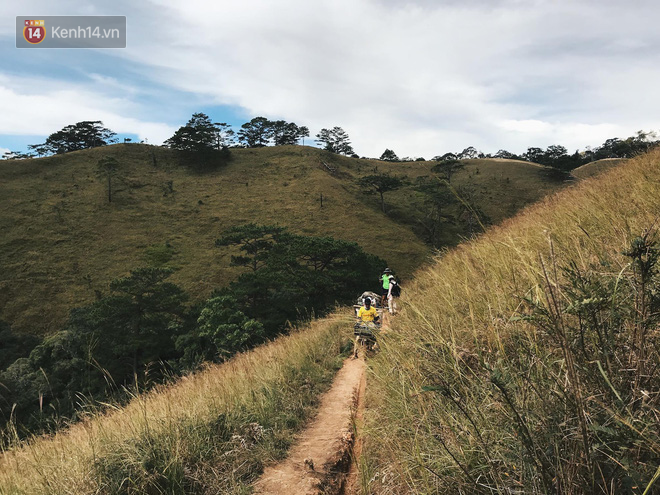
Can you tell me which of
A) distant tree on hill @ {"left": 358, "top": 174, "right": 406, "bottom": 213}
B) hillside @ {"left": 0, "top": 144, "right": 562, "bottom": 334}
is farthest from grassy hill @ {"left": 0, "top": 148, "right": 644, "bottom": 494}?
distant tree on hill @ {"left": 358, "top": 174, "right": 406, "bottom": 213}

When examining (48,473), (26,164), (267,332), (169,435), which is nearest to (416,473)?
(169,435)

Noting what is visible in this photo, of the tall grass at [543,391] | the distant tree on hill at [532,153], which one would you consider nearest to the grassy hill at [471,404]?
the tall grass at [543,391]

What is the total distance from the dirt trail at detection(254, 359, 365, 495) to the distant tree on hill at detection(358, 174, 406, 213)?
60660 mm

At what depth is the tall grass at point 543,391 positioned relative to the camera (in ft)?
4.35

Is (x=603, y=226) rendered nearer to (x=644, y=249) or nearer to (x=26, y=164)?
(x=644, y=249)

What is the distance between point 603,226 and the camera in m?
3.44

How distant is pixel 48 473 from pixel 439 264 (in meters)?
5.39

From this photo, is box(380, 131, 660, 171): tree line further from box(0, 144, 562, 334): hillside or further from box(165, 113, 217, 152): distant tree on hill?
box(165, 113, 217, 152): distant tree on hill

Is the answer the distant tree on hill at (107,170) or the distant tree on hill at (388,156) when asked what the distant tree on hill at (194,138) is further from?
the distant tree on hill at (388,156)

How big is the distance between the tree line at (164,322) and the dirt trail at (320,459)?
1864 cm

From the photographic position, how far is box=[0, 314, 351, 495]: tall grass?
8.84 feet

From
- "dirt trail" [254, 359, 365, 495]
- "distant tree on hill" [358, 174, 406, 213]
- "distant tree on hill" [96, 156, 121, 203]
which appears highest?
"distant tree on hill" [96, 156, 121, 203]

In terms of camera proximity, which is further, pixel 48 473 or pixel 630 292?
pixel 48 473

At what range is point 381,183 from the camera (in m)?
64.1
